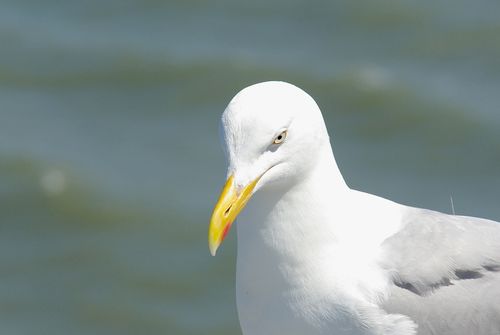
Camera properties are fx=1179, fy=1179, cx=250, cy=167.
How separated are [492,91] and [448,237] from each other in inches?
167

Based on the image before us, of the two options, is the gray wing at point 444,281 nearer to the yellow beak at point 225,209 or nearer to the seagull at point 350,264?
the seagull at point 350,264

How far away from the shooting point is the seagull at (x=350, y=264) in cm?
423

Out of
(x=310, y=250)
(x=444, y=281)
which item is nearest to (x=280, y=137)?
(x=310, y=250)

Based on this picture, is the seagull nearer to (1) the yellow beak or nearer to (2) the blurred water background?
(1) the yellow beak

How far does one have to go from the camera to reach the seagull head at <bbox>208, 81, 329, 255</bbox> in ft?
12.8

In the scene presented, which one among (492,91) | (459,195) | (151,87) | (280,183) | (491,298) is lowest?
(491,298)

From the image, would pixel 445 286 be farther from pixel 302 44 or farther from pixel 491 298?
pixel 302 44

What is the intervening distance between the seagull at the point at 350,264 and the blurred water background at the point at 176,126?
9.88 feet

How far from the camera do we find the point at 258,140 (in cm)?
392

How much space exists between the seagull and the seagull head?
8cm

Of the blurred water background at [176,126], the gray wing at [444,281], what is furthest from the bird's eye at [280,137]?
the blurred water background at [176,126]

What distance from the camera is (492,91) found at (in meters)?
8.42

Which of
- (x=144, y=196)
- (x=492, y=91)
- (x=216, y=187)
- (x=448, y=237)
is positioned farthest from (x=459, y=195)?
(x=448, y=237)

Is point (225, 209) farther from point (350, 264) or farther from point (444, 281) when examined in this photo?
point (444, 281)
